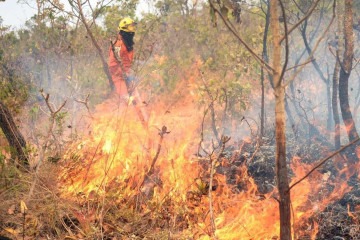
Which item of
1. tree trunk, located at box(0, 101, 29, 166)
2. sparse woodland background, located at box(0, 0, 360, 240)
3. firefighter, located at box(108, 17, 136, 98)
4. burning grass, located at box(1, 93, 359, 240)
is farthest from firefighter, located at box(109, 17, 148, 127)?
tree trunk, located at box(0, 101, 29, 166)

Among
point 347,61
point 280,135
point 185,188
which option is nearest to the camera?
point 280,135

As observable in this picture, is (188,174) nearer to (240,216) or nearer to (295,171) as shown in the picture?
(240,216)

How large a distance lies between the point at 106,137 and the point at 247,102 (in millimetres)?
3978

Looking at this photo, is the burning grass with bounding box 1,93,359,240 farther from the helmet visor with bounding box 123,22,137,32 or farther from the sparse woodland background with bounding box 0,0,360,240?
the helmet visor with bounding box 123,22,137,32

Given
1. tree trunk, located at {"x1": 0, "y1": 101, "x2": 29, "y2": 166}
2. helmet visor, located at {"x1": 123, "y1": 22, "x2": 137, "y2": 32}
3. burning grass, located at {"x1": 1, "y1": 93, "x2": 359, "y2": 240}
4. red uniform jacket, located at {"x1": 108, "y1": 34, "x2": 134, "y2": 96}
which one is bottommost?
burning grass, located at {"x1": 1, "y1": 93, "x2": 359, "y2": 240}

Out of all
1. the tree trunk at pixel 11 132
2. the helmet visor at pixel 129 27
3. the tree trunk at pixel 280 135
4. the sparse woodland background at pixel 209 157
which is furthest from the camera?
the helmet visor at pixel 129 27

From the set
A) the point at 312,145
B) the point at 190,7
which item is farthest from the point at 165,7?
the point at 312,145

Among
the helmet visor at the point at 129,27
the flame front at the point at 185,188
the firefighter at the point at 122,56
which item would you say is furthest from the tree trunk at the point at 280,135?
the helmet visor at the point at 129,27

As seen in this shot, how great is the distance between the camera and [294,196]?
4160 millimetres

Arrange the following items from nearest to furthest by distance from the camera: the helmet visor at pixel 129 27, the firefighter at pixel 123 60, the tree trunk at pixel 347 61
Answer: the tree trunk at pixel 347 61, the firefighter at pixel 123 60, the helmet visor at pixel 129 27

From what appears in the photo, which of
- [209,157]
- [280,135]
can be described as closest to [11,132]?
[209,157]

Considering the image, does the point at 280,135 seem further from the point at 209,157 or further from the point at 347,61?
the point at 347,61

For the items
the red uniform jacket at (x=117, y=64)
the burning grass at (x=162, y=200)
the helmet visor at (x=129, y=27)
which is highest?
the helmet visor at (x=129, y=27)

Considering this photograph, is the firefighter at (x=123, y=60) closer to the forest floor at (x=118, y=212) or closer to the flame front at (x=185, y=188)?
the flame front at (x=185, y=188)
